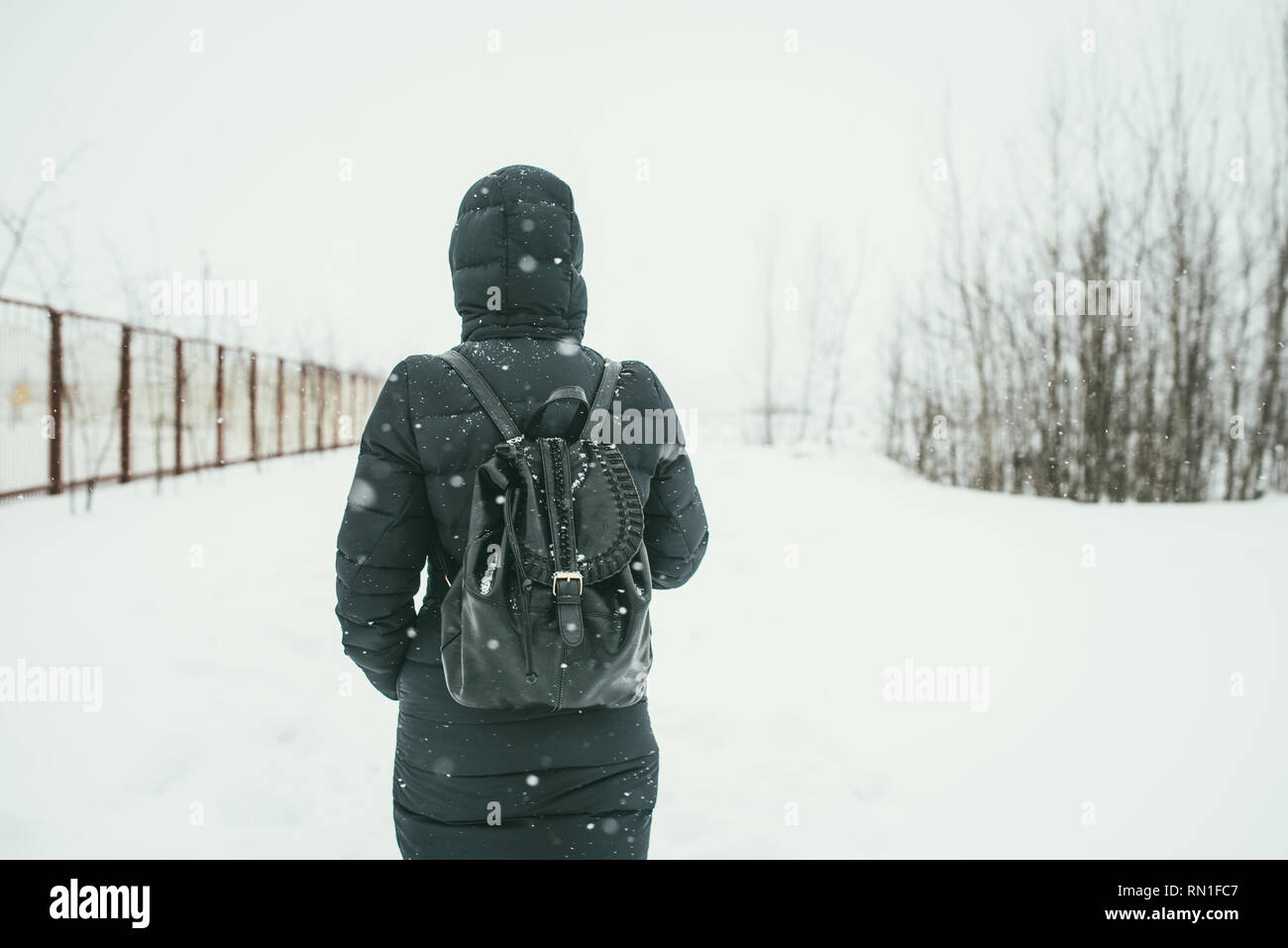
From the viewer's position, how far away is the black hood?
1561 millimetres

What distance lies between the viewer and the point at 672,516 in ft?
5.60

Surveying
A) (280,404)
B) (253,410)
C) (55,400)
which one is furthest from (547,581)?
(280,404)

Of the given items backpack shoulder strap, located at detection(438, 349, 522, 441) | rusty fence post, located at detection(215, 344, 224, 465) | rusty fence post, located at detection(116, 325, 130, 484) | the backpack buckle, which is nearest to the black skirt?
the backpack buckle

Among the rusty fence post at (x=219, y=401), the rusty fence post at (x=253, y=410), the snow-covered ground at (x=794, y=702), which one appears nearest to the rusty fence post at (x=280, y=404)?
the rusty fence post at (x=253, y=410)

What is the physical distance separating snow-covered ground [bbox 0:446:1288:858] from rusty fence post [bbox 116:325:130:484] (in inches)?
104

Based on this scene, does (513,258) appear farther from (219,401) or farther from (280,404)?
(280,404)

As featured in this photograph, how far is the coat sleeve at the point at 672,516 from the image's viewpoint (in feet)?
5.46

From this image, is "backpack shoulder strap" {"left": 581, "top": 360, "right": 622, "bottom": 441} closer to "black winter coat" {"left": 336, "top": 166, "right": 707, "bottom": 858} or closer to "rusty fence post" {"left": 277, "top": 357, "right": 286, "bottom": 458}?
"black winter coat" {"left": 336, "top": 166, "right": 707, "bottom": 858}

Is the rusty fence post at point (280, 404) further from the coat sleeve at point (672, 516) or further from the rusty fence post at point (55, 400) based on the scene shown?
the coat sleeve at point (672, 516)

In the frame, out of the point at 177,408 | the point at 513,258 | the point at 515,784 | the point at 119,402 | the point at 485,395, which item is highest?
the point at 513,258

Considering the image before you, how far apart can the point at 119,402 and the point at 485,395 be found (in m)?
10.2

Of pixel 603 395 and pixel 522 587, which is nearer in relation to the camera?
pixel 522 587
